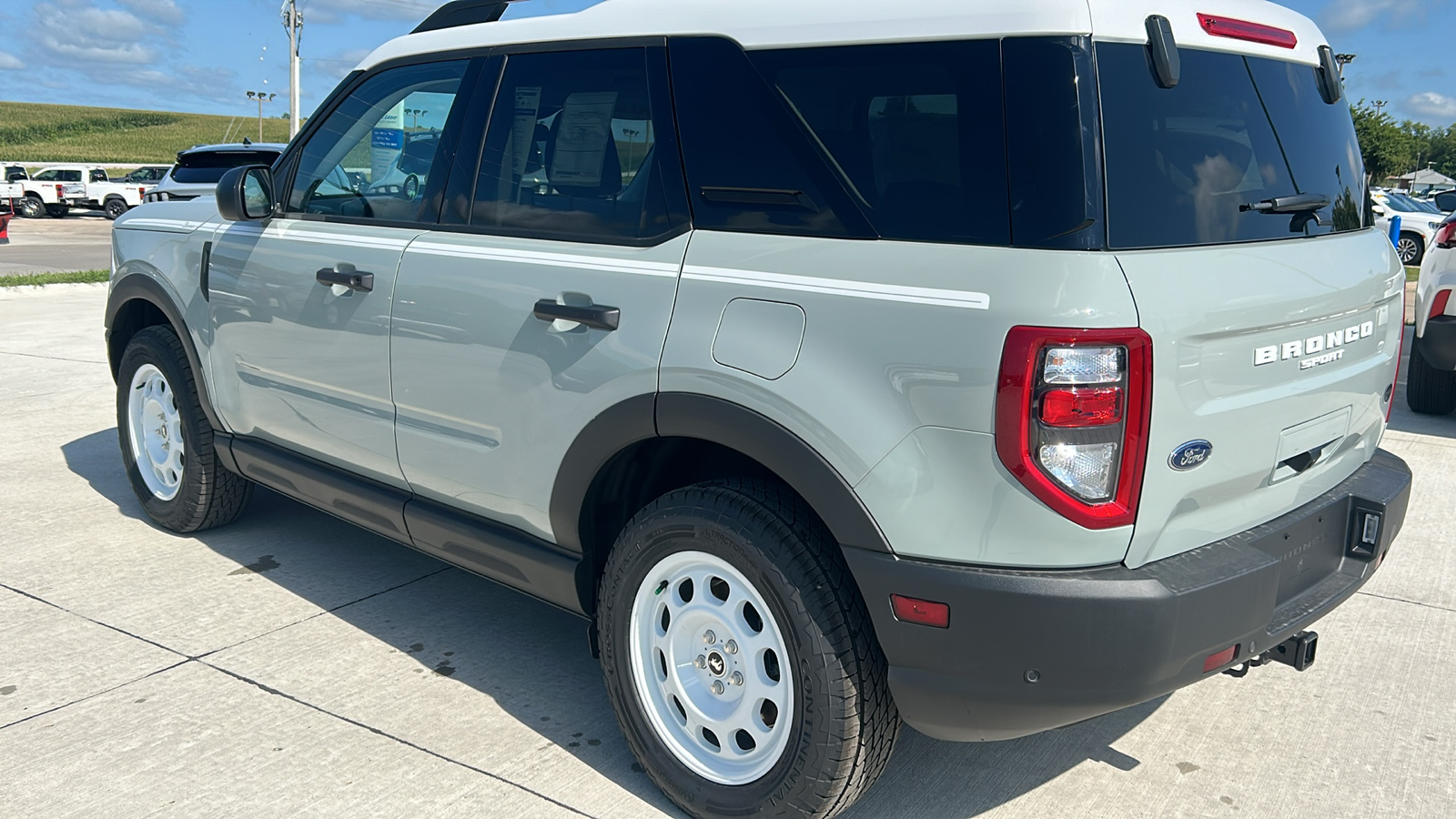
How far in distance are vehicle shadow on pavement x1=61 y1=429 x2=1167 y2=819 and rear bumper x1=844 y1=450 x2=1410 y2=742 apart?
26.7 inches

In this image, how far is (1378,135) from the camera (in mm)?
61875

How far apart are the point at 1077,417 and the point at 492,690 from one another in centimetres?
211

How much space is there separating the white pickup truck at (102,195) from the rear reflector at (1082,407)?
38.0 metres

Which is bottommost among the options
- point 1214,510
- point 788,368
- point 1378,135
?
point 1214,510

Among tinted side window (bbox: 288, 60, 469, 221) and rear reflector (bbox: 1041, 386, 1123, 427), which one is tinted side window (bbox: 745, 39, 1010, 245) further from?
tinted side window (bbox: 288, 60, 469, 221)

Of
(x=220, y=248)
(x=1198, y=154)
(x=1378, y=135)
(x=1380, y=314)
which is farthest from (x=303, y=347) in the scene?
(x=1378, y=135)

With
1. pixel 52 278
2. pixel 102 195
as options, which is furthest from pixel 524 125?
pixel 102 195

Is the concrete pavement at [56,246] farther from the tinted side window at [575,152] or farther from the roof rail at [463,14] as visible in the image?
the tinted side window at [575,152]

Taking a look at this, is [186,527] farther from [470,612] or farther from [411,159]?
[411,159]

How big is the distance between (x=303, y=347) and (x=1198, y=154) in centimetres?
Answer: 280

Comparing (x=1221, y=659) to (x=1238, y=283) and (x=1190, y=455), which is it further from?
(x=1238, y=283)

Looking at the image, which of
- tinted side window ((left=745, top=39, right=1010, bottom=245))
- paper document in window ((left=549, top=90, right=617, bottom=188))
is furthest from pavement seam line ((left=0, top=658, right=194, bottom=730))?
tinted side window ((left=745, top=39, right=1010, bottom=245))

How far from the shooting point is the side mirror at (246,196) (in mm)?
4020

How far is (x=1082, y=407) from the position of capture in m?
2.21
